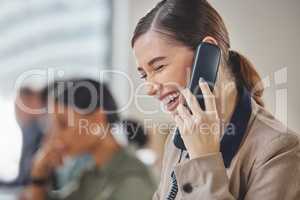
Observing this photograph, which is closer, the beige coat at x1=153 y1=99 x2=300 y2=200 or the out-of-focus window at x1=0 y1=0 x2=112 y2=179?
the beige coat at x1=153 y1=99 x2=300 y2=200

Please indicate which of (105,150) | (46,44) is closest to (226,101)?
(105,150)

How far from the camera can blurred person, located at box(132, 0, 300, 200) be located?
592 mm

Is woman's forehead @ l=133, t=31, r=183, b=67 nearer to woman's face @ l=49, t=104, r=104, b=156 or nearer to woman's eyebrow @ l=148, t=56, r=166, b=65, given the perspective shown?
woman's eyebrow @ l=148, t=56, r=166, b=65

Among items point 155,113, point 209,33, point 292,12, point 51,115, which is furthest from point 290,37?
point 51,115

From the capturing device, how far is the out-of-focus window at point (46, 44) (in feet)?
2.29

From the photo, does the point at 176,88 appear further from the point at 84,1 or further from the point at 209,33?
the point at 84,1

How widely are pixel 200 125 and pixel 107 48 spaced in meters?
0.21

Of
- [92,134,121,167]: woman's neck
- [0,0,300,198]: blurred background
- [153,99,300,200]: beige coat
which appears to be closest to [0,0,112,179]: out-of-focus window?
[0,0,300,198]: blurred background

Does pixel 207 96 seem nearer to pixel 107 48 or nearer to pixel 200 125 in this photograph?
pixel 200 125

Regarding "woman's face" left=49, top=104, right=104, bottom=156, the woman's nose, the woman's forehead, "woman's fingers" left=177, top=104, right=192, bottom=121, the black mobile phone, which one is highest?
the woman's forehead

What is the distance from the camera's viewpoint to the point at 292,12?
70 centimetres

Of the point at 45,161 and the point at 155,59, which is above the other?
the point at 155,59

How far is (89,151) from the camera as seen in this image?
2.22ft

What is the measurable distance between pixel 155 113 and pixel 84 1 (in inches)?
8.8
